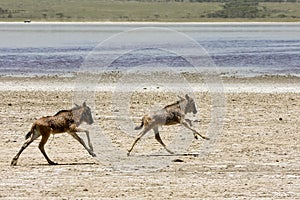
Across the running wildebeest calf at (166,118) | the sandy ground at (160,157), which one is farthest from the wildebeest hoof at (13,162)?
the running wildebeest calf at (166,118)

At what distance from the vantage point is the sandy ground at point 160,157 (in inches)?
465

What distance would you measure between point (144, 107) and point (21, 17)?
102 metres

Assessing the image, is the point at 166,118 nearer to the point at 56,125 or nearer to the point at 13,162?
the point at 56,125

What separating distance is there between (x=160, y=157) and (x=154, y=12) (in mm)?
109184

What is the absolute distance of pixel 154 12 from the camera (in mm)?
122812

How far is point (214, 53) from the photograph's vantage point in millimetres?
42781

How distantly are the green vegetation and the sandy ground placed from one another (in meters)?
88.3

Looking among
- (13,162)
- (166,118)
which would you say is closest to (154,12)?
(166,118)

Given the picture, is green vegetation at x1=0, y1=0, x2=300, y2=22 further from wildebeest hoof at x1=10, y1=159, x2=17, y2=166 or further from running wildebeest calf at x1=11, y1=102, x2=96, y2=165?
wildebeest hoof at x1=10, y1=159, x2=17, y2=166

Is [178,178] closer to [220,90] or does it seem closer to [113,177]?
[113,177]

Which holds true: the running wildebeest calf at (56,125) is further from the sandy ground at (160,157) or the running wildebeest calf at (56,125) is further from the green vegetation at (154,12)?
the green vegetation at (154,12)

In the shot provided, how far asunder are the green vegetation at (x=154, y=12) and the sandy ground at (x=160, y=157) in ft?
290

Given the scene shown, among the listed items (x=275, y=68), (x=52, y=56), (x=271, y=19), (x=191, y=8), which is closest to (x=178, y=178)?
(x=275, y=68)

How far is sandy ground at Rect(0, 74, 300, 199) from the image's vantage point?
38.7 ft
